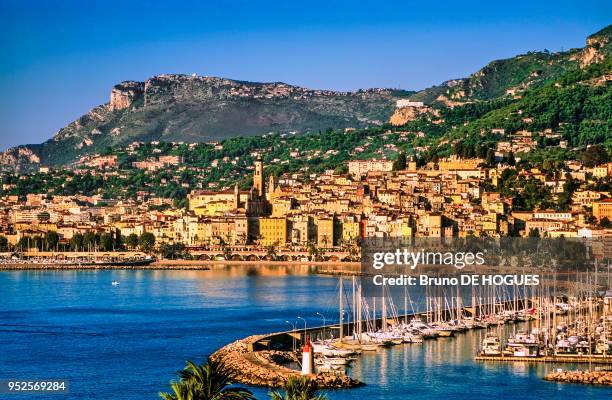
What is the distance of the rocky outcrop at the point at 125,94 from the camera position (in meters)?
148

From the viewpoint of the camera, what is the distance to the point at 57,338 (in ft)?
103

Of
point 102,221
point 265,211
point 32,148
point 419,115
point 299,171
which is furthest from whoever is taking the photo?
point 32,148

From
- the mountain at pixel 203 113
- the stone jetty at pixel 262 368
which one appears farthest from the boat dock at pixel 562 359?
the mountain at pixel 203 113

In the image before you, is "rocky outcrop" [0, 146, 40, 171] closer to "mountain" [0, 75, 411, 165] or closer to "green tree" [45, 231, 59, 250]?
"mountain" [0, 75, 411, 165]

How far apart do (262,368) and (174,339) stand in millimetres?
6622

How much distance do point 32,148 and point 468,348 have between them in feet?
376

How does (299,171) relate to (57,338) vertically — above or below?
above

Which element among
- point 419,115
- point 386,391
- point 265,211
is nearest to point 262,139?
point 419,115

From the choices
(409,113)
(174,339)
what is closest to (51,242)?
(174,339)

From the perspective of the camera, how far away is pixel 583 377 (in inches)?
950

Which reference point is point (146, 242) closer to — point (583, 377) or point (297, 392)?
point (583, 377)

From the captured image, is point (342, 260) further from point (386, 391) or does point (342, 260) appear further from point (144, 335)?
point (386, 391)

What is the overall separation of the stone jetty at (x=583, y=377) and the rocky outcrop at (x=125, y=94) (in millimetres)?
125365

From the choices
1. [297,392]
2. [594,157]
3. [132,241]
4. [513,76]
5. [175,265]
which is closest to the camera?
[297,392]
